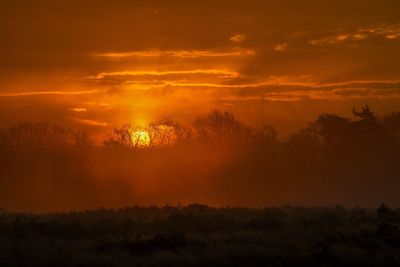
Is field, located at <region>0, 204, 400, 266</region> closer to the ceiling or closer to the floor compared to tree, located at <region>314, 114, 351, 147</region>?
closer to the floor

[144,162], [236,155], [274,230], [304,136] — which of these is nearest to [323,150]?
[304,136]

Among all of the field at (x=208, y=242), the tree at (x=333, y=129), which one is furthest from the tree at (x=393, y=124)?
the field at (x=208, y=242)

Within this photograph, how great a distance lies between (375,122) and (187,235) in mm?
51942

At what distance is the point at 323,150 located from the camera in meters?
70.7

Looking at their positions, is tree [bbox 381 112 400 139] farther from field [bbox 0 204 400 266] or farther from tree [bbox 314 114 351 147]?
field [bbox 0 204 400 266]

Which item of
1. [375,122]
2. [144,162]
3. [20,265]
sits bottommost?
[20,265]

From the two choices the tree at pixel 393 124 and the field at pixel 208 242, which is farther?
the tree at pixel 393 124

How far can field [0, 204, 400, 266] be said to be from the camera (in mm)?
16656

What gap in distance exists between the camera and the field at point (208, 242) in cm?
1666

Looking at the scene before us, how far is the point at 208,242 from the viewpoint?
1961 cm

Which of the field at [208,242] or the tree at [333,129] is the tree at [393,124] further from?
the field at [208,242]

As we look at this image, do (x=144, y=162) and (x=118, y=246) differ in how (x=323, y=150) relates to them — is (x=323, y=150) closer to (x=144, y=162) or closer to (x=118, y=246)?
(x=144, y=162)

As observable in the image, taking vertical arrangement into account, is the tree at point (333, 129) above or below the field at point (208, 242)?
above

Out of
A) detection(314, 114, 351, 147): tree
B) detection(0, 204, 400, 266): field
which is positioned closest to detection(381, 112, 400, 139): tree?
detection(314, 114, 351, 147): tree
